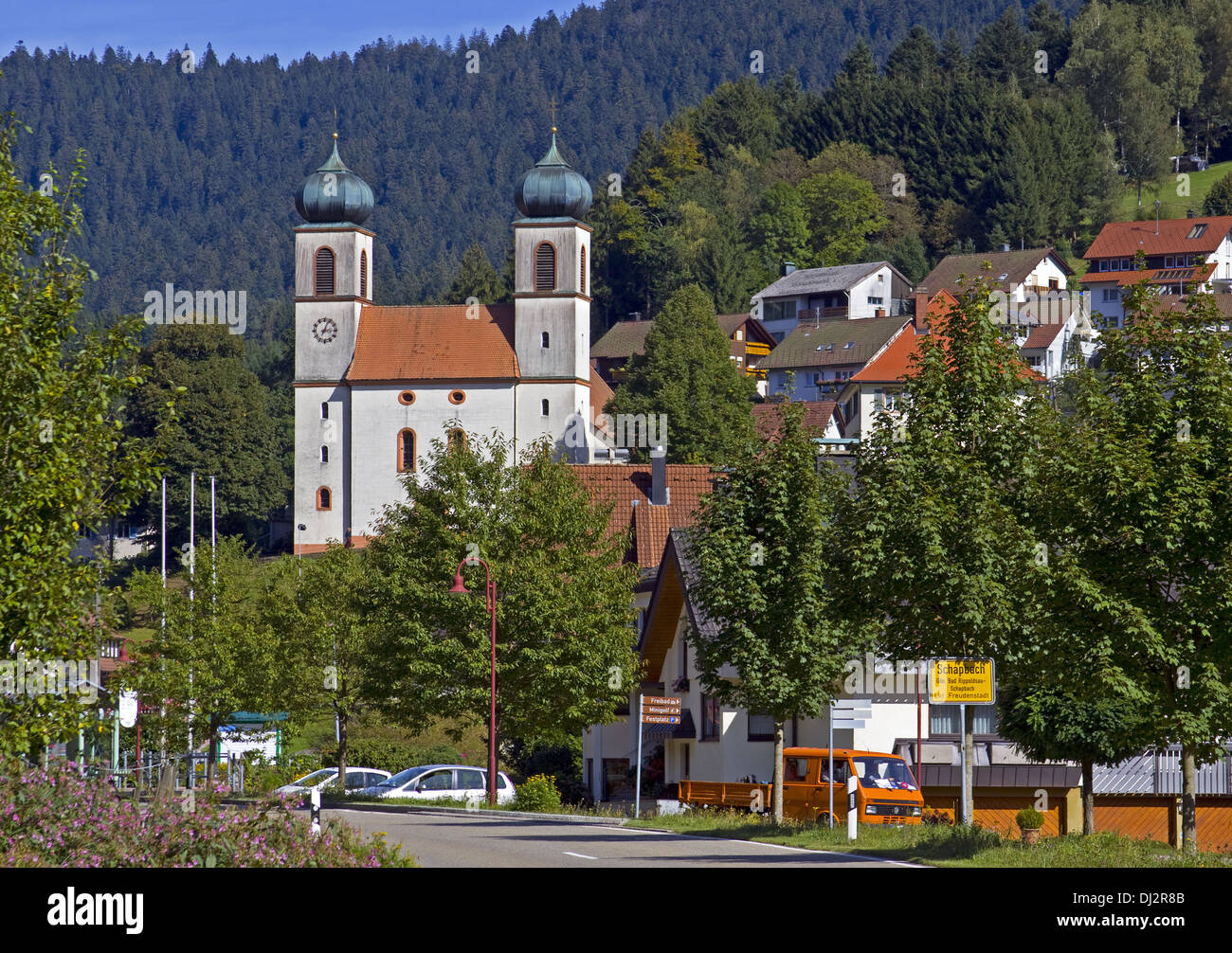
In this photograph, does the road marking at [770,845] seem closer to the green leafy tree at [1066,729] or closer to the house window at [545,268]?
the green leafy tree at [1066,729]

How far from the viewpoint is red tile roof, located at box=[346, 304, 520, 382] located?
97.4 meters

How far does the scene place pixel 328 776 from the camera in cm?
4562

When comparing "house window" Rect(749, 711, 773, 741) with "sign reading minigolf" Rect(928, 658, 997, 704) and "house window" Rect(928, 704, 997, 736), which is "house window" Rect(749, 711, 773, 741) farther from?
"sign reading minigolf" Rect(928, 658, 997, 704)

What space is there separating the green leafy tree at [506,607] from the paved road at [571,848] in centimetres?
1334

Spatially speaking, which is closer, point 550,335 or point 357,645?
point 357,645

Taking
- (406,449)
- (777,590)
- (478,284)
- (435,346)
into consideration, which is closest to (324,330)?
(435,346)

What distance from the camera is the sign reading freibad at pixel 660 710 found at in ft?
99.8

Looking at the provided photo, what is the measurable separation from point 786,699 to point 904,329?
8620 cm

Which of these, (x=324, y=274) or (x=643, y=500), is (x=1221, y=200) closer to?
(x=324, y=274)

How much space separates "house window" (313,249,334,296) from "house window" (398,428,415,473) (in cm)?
936

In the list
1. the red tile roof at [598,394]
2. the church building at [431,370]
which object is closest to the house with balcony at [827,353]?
the red tile roof at [598,394]

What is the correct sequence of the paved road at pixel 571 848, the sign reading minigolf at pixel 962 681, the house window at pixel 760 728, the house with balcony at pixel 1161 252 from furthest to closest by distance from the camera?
1. the house with balcony at pixel 1161 252
2. the house window at pixel 760 728
3. the sign reading minigolf at pixel 962 681
4. the paved road at pixel 571 848
